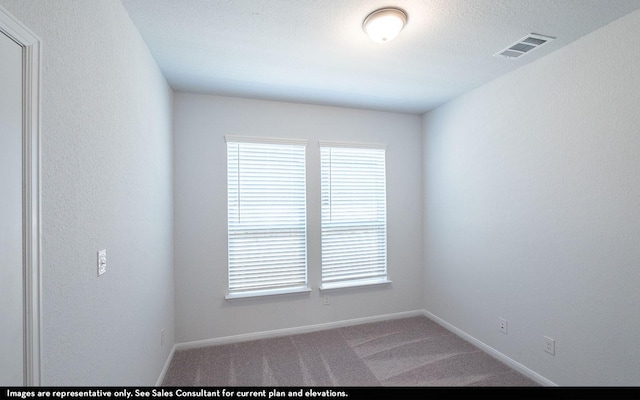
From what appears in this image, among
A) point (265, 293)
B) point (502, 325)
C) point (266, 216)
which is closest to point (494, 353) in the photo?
point (502, 325)

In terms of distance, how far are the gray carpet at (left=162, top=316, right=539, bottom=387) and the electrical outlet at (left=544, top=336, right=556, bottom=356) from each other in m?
0.32

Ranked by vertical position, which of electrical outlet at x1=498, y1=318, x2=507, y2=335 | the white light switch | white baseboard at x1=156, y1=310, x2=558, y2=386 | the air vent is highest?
the air vent

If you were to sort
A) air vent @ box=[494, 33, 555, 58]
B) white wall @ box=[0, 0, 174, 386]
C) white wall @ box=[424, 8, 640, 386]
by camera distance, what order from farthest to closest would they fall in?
1. air vent @ box=[494, 33, 555, 58]
2. white wall @ box=[424, 8, 640, 386]
3. white wall @ box=[0, 0, 174, 386]

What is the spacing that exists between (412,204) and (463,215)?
0.71m

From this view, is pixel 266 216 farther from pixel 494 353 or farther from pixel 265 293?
pixel 494 353

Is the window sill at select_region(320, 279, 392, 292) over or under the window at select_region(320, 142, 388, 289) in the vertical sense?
under

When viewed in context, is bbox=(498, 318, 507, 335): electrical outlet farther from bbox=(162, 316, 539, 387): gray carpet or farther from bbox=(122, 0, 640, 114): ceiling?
bbox=(122, 0, 640, 114): ceiling

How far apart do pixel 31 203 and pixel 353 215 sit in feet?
9.28

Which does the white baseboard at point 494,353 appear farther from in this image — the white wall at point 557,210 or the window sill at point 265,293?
the window sill at point 265,293

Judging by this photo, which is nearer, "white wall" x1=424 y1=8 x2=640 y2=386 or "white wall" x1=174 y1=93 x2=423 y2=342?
"white wall" x1=424 y1=8 x2=640 y2=386

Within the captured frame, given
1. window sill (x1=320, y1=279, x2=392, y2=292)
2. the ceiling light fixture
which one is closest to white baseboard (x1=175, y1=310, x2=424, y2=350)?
window sill (x1=320, y1=279, x2=392, y2=292)

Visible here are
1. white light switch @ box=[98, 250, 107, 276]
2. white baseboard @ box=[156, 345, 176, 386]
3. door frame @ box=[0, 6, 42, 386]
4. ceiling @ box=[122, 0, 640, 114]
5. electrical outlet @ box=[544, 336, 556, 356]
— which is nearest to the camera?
door frame @ box=[0, 6, 42, 386]

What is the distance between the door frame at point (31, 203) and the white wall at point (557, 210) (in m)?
3.00

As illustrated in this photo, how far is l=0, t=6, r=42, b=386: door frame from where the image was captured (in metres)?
0.86
